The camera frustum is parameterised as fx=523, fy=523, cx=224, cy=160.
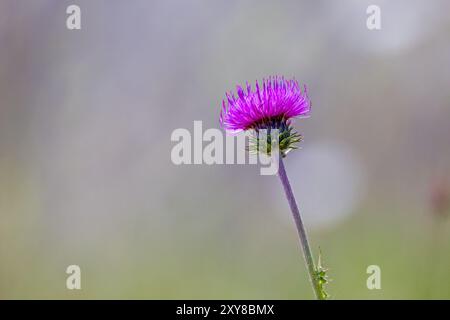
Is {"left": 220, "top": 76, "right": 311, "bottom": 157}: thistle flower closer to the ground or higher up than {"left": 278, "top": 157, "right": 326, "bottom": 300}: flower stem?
higher up

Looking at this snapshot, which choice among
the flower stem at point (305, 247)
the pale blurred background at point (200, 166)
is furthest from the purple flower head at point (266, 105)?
the pale blurred background at point (200, 166)

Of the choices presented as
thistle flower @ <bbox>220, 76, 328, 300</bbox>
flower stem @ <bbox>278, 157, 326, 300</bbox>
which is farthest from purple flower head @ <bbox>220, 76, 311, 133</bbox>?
flower stem @ <bbox>278, 157, 326, 300</bbox>

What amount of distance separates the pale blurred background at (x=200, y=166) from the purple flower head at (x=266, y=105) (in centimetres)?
359

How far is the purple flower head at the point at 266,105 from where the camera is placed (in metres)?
3.62

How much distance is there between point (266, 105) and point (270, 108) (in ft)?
0.12

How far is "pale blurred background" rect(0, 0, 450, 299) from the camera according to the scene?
730 cm

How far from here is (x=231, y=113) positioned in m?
3.72

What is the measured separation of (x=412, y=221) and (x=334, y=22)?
11.9 feet
